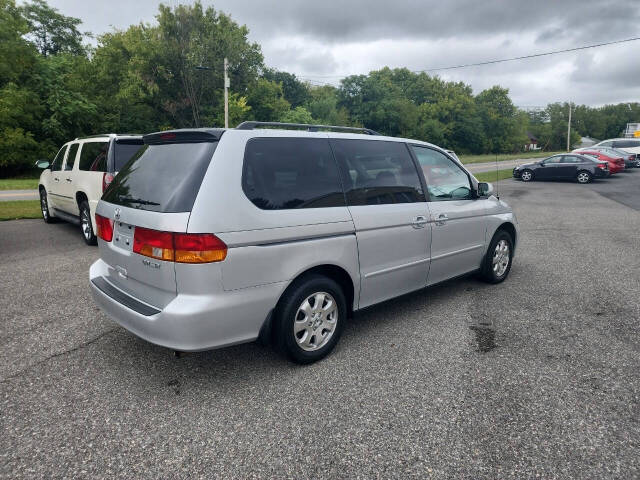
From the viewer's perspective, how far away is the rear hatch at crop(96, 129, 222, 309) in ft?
9.50

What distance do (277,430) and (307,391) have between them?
1.56 feet

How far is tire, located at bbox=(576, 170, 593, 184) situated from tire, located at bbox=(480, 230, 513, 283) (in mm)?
18739

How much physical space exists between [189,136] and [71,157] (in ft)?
20.6

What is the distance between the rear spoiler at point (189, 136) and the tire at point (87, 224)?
4.75 metres

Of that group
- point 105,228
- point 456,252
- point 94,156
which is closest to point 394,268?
point 456,252

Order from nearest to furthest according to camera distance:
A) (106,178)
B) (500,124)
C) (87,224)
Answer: (106,178) → (87,224) → (500,124)

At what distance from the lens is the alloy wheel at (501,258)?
5501 millimetres

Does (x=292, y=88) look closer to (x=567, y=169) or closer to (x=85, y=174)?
(x=567, y=169)

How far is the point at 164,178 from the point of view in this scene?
124 inches

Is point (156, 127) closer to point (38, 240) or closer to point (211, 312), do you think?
point (38, 240)

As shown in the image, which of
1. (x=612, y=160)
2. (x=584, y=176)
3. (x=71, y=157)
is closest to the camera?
(x=71, y=157)

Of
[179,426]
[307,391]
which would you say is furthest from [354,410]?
[179,426]

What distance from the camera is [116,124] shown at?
41.0 m

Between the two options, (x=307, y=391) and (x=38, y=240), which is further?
(x=38, y=240)
